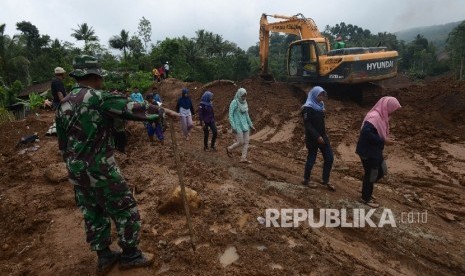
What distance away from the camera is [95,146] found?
9.69 ft

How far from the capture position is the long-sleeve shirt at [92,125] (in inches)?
114

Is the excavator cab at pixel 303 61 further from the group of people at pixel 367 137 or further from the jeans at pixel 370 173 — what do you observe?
the jeans at pixel 370 173

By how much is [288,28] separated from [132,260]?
13.8 metres

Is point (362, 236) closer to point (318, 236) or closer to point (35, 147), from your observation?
point (318, 236)

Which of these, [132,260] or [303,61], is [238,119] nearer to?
[132,260]

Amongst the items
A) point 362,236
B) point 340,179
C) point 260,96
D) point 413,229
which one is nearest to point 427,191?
point 340,179

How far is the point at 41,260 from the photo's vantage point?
12.2 feet

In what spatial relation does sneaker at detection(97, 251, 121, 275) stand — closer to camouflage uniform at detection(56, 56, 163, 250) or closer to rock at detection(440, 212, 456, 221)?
camouflage uniform at detection(56, 56, 163, 250)

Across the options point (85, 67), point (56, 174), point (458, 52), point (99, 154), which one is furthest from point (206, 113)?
point (458, 52)

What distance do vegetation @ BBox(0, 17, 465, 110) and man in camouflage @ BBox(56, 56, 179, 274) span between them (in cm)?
1812

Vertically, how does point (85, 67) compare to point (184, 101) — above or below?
above

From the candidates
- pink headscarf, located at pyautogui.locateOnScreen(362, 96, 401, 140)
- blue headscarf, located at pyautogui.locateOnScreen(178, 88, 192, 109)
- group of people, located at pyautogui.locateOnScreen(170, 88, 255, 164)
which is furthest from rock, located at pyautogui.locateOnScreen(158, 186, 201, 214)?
blue headscarf, located at pyautogui.locateOnScreen(178, 88, 192, 109)

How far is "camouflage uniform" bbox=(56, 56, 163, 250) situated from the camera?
2.90 metres

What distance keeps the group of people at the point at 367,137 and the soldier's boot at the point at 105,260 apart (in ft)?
10.8
